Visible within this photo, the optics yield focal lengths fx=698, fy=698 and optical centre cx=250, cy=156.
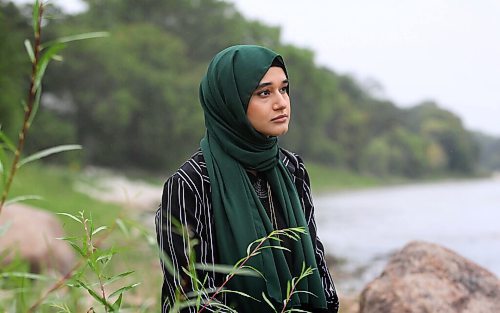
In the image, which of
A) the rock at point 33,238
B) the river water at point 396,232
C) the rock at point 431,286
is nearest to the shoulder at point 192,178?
the rock at point 431,286

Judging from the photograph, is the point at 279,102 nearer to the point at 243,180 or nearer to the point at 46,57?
the point at 243,180

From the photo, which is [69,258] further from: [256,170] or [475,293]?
[256,170]

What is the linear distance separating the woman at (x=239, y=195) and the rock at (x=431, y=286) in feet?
3.39

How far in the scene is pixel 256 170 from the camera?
2.14 m

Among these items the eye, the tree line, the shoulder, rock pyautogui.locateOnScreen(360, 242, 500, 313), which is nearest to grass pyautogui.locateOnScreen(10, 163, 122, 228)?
the tree line

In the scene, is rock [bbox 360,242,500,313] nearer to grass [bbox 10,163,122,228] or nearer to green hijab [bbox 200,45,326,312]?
green hijab [bbox 200,45,326,312]

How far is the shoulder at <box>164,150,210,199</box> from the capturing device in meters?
2.05

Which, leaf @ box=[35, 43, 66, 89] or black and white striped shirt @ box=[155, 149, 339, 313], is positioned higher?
leaf @ box=[35, 43, 66, 89]

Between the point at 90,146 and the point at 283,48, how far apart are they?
1637 cm

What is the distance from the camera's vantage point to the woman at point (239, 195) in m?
2.00

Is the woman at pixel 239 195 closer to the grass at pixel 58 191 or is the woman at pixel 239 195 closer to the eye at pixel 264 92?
the eye at pixel 264 92

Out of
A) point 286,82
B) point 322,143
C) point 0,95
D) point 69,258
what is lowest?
point 322,143

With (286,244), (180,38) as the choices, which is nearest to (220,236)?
(286,244)

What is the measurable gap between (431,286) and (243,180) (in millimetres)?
1441
